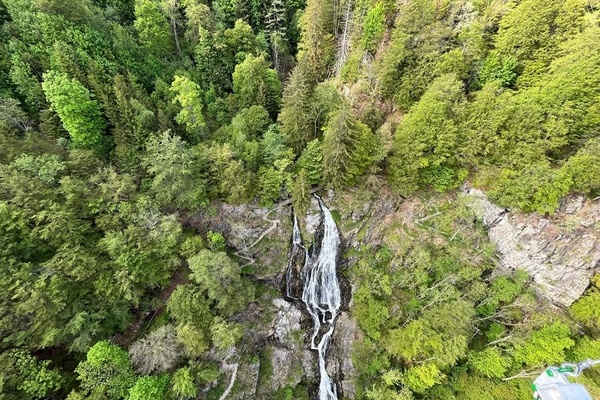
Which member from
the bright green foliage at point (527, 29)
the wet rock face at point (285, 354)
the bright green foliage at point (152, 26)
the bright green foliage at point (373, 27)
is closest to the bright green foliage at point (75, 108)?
the bright green foliage at point (152, 26)

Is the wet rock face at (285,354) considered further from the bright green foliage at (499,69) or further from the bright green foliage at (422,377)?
the bright green foliage at (499,69)

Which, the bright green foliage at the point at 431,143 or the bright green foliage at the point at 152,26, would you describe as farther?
the bright green foliage at the point at 152,26

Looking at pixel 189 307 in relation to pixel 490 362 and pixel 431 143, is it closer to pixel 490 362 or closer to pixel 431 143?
pixel 431 143

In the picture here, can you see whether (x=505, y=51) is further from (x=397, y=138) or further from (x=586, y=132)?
(x=397, y=138)

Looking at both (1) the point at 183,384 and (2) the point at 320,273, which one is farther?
(2) the point at 320,273

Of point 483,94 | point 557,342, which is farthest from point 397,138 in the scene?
point 557,342

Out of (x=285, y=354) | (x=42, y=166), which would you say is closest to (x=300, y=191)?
(x=285, y=354)
